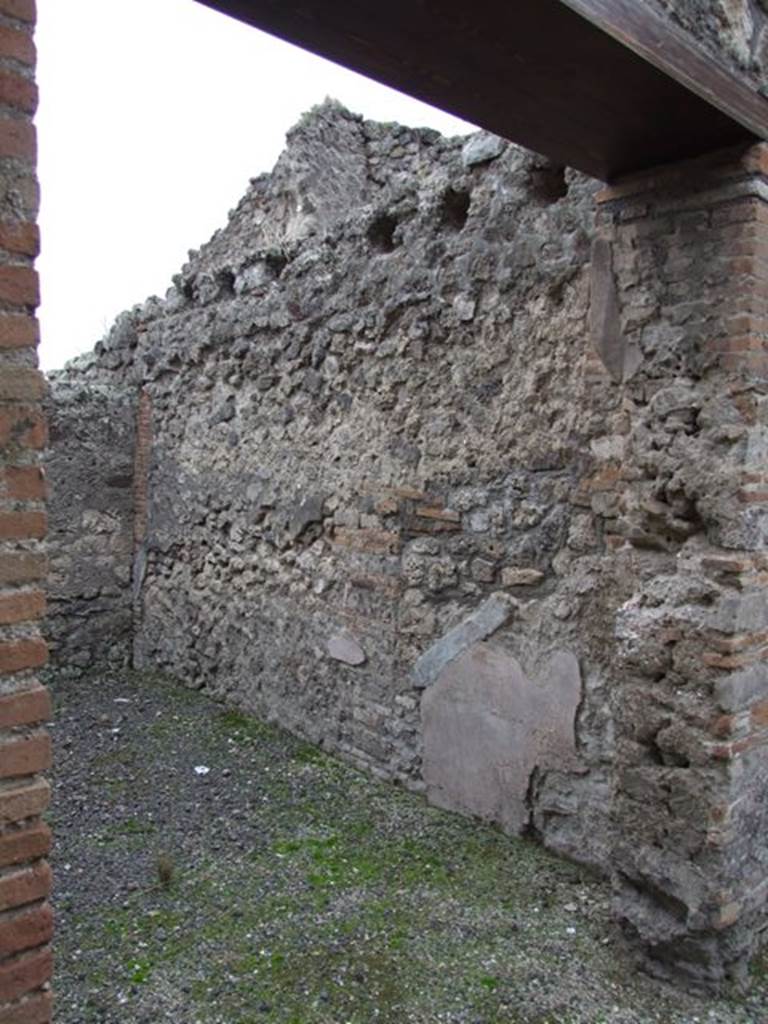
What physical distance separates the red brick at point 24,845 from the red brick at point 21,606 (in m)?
0.36

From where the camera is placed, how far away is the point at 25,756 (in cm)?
155

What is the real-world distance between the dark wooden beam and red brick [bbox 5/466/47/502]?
1178mm

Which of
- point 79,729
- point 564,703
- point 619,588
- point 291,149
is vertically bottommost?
point 79,729

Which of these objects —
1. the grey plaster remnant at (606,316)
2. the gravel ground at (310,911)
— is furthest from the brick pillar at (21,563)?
the grey plaster remnant at (606,316)

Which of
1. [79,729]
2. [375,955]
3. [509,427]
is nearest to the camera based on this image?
[375,955]

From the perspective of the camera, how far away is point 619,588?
3.22m

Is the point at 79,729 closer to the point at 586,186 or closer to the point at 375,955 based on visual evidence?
the point at 375,955

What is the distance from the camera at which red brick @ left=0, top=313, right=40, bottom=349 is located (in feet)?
4.92

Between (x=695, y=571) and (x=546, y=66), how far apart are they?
1564mm

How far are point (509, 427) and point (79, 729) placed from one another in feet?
10.9

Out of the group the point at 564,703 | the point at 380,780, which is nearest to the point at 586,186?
the point at 564,703

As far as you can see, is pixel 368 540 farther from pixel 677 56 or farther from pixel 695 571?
pixel 677 56

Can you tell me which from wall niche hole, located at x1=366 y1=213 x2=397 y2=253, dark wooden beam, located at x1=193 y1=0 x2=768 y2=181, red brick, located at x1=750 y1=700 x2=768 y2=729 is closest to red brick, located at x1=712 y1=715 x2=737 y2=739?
red brick, located at x1=750 y1=700 x2=768 y2=729

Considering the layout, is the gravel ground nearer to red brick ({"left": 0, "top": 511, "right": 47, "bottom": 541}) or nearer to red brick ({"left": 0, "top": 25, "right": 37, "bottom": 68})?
red brick ({"left": 0, "top": 511, "right": 47, "bottom": 541})
